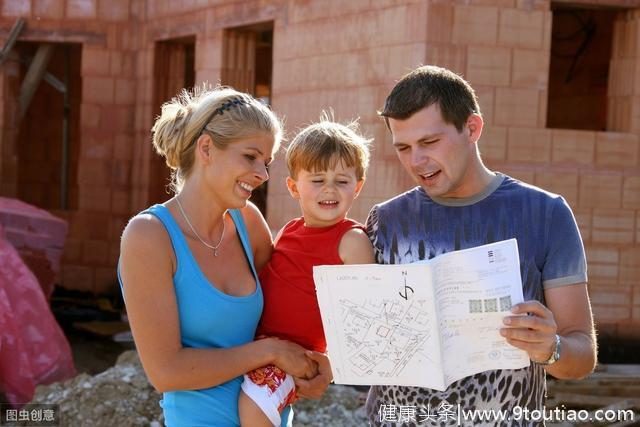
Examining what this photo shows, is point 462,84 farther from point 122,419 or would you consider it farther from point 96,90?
point 96,90

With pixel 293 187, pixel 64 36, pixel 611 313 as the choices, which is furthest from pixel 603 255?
pixel 64 36

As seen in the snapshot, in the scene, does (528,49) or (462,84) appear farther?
(528,49)

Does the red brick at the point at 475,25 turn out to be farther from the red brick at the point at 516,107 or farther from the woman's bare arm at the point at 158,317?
the woman's bare arm at the point at 158,317

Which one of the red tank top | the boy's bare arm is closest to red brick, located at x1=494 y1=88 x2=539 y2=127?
the red tank top

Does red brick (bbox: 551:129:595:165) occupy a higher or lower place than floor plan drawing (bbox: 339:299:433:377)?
higher

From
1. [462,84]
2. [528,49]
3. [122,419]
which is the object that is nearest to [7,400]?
[122,419]

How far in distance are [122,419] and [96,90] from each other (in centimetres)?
584

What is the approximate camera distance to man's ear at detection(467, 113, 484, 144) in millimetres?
2773

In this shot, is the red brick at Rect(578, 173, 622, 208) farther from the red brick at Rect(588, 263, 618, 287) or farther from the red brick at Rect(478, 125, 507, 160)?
the red brick at Rect(478, 125, 507, 160)

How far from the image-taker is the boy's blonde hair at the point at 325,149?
3074 millimetres

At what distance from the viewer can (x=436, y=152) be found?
2729 millimetres

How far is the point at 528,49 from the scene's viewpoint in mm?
7379

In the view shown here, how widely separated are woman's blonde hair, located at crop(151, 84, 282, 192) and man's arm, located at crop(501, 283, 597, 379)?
920 mm

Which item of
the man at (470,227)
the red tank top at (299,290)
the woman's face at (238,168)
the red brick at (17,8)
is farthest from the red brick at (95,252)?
the man at (470,227)
